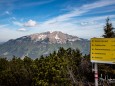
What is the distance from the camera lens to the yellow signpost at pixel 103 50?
17.5m

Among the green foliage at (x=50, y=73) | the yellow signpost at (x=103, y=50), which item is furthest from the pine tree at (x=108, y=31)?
the yellow signpost at (x=103, y=50)

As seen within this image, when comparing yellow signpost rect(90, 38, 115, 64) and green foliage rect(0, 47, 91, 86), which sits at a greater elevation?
yellow signpost rect(90, 38, 115, 64)

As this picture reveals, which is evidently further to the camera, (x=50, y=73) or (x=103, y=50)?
(x=50, y=73)

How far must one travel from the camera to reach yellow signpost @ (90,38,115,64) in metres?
17.5

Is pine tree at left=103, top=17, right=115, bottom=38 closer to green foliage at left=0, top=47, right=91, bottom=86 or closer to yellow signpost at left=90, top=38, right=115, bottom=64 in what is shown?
green foliage at left=0, top=47, right=91, bottom=86

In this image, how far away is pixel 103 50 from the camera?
17781 millimetres

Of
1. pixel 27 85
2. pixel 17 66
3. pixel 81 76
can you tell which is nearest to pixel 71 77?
pixel 81 76

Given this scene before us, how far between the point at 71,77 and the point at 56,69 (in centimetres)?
380

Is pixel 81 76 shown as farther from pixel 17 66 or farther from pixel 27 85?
pixel 17 66

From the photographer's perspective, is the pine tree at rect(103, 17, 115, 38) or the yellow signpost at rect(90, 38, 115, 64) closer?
the yellow signpost at rect(90, 38, 115, 64)

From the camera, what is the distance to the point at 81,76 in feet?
98.5

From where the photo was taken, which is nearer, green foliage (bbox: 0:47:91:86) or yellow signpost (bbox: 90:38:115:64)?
yellow signpost (bbox: 90:38:115:64)

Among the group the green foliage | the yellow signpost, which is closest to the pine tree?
the green foliage

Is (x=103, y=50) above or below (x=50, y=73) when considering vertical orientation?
above
